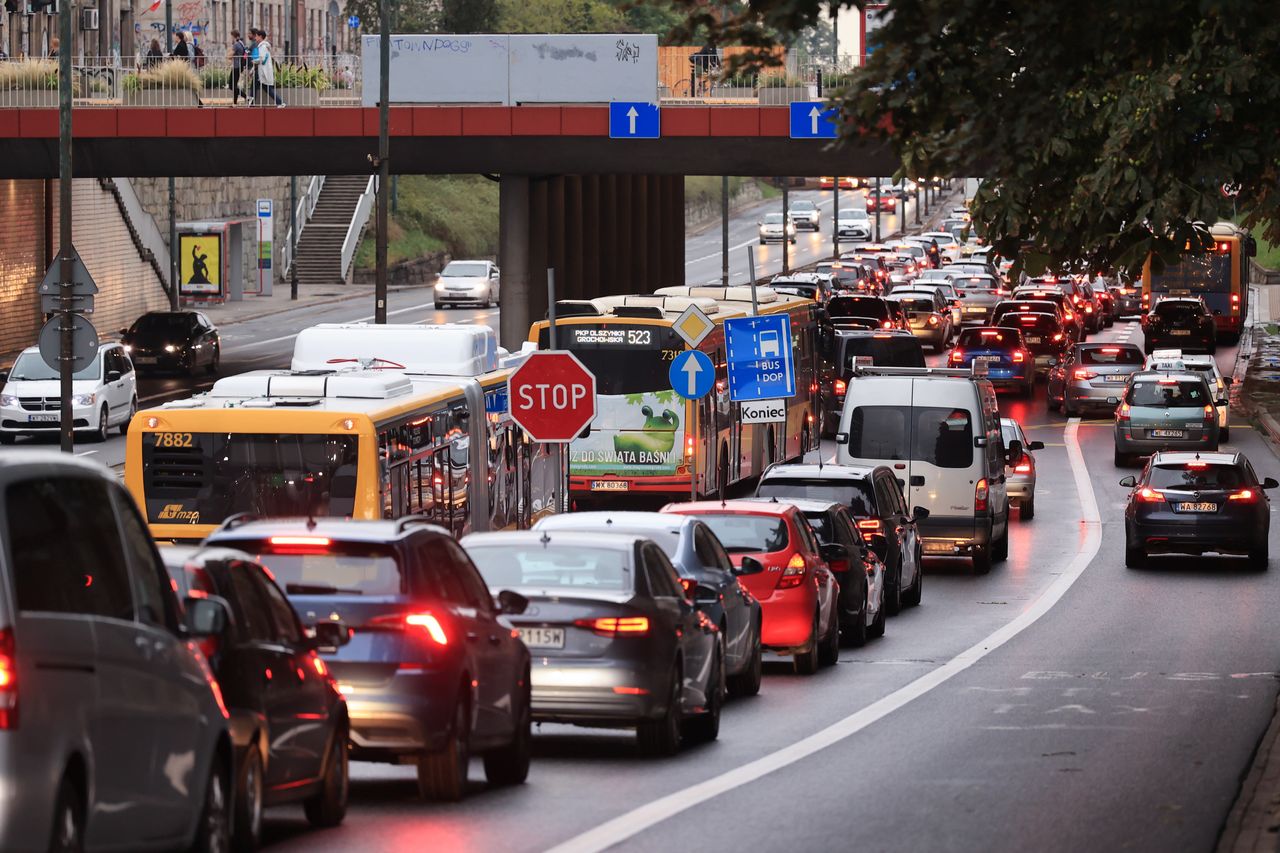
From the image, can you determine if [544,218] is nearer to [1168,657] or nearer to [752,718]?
[1168,657]

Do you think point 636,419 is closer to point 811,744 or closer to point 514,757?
point 811,744

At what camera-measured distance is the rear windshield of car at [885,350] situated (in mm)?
51562

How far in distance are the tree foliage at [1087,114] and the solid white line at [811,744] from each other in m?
3.66

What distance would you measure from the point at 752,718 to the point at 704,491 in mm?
19580

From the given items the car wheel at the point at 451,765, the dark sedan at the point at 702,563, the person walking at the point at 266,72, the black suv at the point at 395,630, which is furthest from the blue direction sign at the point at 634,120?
the car wheel at the point at 451,765

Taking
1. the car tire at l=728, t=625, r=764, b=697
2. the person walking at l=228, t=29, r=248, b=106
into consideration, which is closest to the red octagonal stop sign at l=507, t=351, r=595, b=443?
the car tire at l=728, t=625, r=764, b=697

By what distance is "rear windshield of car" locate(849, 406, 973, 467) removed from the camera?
1283 inches

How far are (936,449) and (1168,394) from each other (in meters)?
14.2

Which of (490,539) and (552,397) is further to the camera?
(552,397)

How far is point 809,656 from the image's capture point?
21594 millimetres

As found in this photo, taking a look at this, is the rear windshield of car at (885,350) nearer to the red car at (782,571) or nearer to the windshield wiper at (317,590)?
the red car at (782,571)

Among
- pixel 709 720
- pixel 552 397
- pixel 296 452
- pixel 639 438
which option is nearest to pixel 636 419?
pixel 639 438

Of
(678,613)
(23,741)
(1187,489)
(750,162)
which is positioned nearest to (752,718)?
(678,613)

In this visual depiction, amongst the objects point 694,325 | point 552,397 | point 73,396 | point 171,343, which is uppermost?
point 171,343
